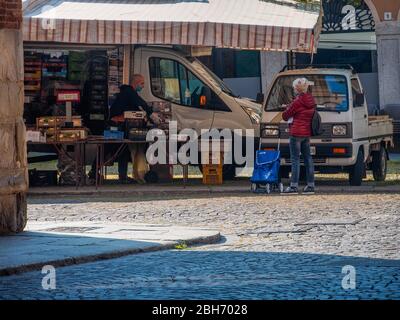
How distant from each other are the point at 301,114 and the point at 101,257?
30.3ft

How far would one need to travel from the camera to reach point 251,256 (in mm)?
13430

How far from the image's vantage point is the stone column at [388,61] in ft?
117

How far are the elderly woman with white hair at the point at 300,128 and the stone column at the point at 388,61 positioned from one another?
13511 mm

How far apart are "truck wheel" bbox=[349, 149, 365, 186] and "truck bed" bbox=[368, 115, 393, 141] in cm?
102

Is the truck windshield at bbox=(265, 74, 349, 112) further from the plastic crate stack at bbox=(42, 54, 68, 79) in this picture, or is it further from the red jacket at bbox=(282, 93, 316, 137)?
the plastic crate stack at bbox=(42, 54, 68, 79)

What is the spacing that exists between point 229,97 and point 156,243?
35.9 ft

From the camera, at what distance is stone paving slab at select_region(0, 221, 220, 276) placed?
13039 mm

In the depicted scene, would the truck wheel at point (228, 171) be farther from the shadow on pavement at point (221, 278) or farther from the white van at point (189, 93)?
the shadow on pavement at point (221, 278)

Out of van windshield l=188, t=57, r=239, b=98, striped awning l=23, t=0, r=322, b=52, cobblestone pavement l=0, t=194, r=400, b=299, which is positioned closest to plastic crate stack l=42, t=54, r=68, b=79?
striped awning l=23, t=0, r=322, b=52

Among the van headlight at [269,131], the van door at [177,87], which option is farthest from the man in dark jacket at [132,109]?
the van headlight at [269,131]

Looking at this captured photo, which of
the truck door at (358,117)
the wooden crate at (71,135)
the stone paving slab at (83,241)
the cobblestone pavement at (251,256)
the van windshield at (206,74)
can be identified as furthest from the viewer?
the van windshield at (206,74)

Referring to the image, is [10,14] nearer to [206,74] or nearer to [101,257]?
[101,257]

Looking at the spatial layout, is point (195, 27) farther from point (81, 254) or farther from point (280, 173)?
point (81, 254)
